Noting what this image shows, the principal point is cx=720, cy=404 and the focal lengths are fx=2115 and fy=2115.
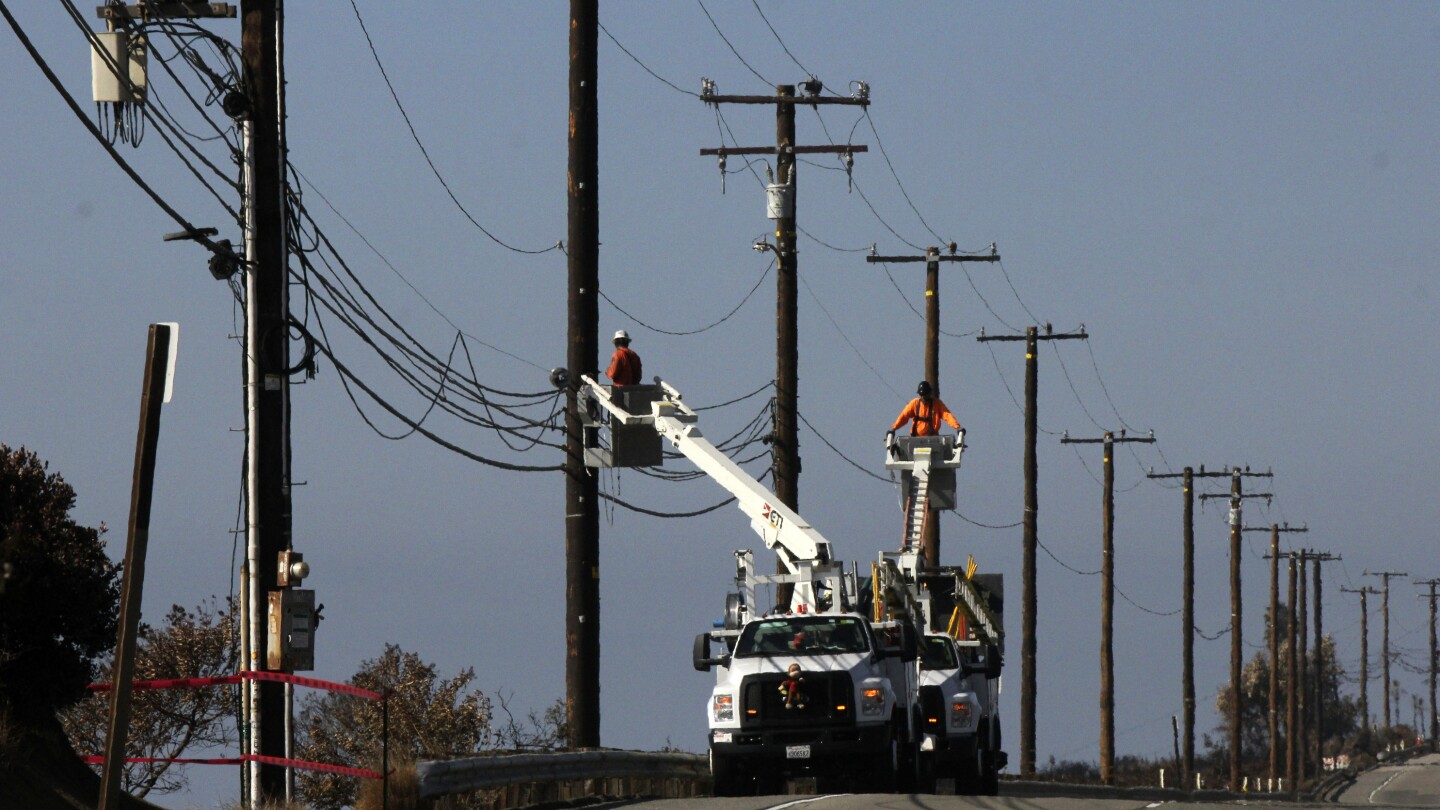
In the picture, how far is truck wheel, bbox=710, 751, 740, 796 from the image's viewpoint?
2331 centimetres

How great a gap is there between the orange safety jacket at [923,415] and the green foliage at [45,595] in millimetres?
16780

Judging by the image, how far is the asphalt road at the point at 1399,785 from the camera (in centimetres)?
6825

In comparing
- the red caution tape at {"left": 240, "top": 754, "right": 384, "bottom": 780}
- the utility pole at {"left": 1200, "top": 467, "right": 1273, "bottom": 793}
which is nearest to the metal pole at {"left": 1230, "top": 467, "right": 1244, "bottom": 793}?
the utility pole at {"left": 1200, "top": 467, "right": 1273, "bottom": 793}

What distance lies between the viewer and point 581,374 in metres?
24.2

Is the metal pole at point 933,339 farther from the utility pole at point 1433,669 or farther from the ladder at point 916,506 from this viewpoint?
the utility pole at point 1433,669

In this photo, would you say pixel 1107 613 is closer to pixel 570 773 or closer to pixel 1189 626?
pixel 1189 626

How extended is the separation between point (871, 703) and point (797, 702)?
2.64ft

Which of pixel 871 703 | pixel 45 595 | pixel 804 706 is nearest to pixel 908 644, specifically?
pixel 871 703

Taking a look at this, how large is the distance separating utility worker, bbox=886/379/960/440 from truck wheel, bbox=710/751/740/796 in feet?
31.8

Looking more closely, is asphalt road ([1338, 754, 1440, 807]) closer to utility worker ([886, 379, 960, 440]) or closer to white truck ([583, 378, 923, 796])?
utility worker ([886, 379, 960, 440])

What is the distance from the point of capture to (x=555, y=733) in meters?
25.0

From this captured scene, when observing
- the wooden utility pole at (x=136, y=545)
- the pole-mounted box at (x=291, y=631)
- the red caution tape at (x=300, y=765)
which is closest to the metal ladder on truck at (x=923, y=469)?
the pole-mounted box at (x=291, y=631)

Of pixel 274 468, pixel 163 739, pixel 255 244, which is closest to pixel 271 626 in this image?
pixel 274 468

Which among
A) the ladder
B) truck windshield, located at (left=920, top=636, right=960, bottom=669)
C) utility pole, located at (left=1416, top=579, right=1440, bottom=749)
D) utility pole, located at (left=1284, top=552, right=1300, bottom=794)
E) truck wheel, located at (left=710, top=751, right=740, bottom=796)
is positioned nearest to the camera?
truck wheel, located at (left=710, top=751, right=740, bottom=796)
